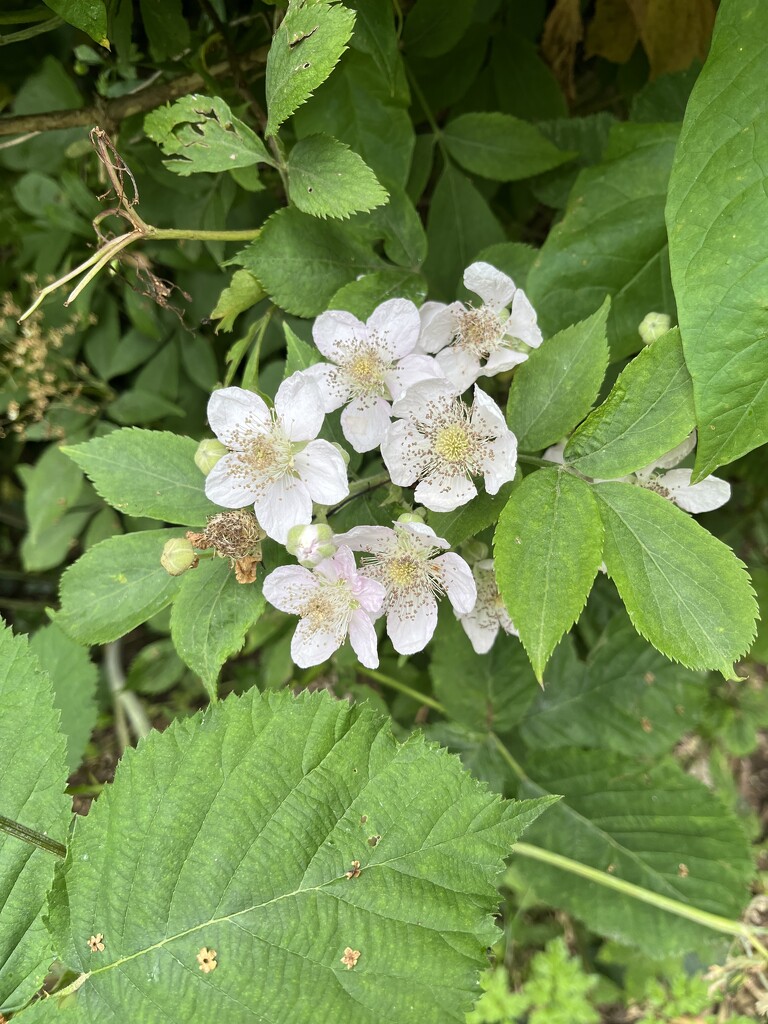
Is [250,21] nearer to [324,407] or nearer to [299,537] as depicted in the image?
[324,407]

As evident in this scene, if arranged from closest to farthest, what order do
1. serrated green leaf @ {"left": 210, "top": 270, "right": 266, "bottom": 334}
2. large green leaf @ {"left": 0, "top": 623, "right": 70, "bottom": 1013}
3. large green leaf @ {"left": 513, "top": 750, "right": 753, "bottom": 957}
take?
1. large green leaf @ {"left": 0, "top": 623, "right": 70, "bottom": 1013}
2. serrated green leaf @ {"left": 210, "top": 270, "right": 266, "bottom": 334}
3. large green leaf @ {"left": 513, "top": 750, "right": 753, "bottom": 957}

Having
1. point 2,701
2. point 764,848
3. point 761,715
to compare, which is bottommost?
point 764,848

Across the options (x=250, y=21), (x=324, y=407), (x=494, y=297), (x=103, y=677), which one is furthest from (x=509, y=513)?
(x=103, y=677)

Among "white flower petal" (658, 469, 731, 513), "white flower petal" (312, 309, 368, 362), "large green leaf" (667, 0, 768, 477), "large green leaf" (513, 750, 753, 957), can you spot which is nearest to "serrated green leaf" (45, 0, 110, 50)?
"white flower petal" (312, 309, 368, 362)

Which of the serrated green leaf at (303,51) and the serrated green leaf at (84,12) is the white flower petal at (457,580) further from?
the serrated green leaf at (84,12)

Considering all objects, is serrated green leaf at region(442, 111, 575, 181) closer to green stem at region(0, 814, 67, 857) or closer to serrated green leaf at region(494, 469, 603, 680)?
serrated green leaf at region(494, 469, 603, 680)

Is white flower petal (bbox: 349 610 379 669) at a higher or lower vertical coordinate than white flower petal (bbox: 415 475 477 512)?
lower
